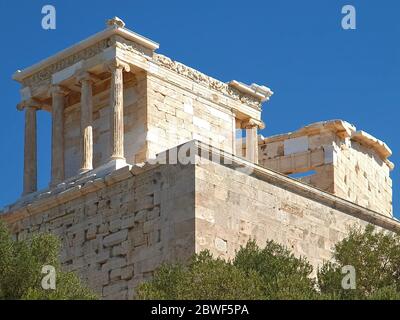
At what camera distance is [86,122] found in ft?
105

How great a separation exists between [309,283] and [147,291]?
2810 mm

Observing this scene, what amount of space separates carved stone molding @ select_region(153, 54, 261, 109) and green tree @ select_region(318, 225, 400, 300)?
603 centimetres

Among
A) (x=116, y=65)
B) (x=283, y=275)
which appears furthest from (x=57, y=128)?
(x=283, y=275)

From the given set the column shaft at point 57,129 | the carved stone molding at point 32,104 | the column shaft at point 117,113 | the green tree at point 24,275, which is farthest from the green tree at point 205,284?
the carved stone molding at point 32,104

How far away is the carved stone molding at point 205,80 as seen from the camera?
108 ft

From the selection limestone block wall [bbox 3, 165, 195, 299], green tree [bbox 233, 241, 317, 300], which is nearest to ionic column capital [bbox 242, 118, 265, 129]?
limestone block wall [bbox 3, 165, 195, 299]

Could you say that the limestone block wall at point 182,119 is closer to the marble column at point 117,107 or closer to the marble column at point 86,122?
the marble column at point 117,107

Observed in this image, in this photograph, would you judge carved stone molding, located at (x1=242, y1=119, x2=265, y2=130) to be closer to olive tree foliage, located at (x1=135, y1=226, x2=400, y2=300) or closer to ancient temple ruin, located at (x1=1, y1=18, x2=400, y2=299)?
ancient temple ruin, located at (x1=1, y1=18, x2=400, y2=299)

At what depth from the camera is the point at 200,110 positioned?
33.5 metres

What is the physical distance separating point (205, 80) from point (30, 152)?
13.2 feet

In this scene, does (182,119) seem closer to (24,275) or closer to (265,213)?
(265,213)

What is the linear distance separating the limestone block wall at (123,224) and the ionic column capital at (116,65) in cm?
271
